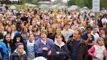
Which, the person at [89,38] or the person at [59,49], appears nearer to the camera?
the person at [59,49]

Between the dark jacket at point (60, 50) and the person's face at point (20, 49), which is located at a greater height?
the person's face at point (20, 49)

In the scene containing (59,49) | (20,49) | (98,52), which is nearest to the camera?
(20,49)

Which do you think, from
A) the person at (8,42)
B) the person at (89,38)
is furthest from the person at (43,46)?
the person at (89,38)

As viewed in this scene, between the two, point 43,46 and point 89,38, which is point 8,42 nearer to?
point 43,46

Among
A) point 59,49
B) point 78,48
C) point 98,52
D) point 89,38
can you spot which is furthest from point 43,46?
point 98,52

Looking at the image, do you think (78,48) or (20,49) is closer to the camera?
(20,49)

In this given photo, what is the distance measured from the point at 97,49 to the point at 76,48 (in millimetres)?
892

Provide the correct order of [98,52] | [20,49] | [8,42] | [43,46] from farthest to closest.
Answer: [8,42], [43,46], [98,52], [20,49]

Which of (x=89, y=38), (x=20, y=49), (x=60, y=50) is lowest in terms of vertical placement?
(x=89, y=38)

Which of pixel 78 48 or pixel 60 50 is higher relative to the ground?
pixel 60 50

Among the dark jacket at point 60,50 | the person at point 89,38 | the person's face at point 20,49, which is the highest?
the person's face at point 20,49

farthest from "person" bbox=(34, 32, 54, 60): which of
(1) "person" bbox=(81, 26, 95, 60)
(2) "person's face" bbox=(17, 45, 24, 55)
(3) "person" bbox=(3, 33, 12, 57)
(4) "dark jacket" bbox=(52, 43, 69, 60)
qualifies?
(2) "person's face" bbox=(17, 45, 24, 55)

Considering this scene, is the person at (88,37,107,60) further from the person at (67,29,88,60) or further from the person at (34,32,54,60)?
the person at (34,32,54,60)

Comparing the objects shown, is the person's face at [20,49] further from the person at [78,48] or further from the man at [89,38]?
the man at [89,38]
